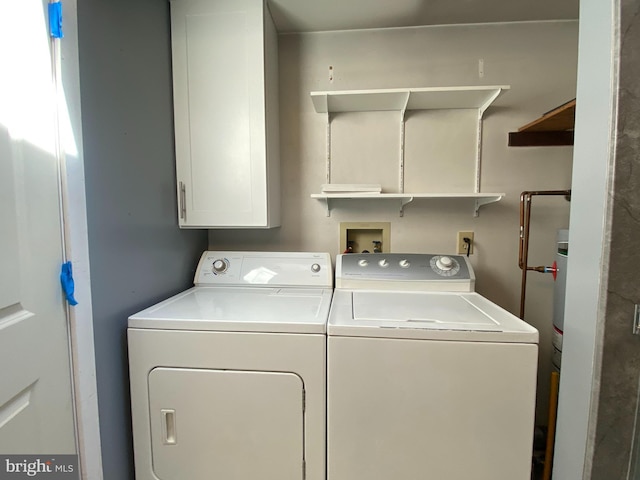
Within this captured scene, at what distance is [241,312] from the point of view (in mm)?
1085

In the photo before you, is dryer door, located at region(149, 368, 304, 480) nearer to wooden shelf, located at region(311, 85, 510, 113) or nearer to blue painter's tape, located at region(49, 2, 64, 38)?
blue painter's tape, located at region(49, 2, 64, 38)

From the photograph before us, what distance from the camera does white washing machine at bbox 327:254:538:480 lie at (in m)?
0.90

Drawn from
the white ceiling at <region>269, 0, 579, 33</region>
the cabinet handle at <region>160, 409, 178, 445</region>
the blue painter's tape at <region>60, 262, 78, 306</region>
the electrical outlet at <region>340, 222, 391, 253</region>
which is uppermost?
the white ceiling at <region>269, 0, 579, 33</region>

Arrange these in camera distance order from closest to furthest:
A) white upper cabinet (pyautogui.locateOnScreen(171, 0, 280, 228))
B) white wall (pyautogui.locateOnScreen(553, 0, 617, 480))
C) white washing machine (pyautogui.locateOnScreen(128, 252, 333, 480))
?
1. white wall (pyautogui.locateOnScreen(553, 0, 617, 480))
2. white washing machine (pyautogui.locateOnScreen(128, 252, 333, 480))
3. white upper cabinet (pyautogui.locateOnScreen(171, 0, 280, 228))

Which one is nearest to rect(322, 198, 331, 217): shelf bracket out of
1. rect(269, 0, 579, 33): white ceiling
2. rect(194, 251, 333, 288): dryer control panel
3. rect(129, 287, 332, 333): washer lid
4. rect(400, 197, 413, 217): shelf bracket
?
rect(194, 251, 333, 288): dryer control panel

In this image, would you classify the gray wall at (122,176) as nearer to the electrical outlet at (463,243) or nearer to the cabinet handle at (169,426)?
the cabinet handle at (169,426)

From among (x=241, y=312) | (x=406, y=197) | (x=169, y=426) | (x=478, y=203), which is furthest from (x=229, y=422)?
(x=478, y=203)

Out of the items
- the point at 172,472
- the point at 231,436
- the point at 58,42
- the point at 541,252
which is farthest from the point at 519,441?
the point at 58,42

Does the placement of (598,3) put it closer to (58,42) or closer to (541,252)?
(541,252)

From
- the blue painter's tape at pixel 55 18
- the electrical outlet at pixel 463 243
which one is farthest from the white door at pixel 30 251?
the electrical outlet at pixel 463 243

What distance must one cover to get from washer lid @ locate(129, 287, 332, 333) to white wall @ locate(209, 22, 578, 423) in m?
0.54

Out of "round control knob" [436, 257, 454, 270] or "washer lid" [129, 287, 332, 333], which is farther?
"round control knob" [436, 257, 454, 270]

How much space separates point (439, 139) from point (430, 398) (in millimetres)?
1352

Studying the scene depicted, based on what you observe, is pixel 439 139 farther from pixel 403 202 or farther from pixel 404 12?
pixel 404 12
